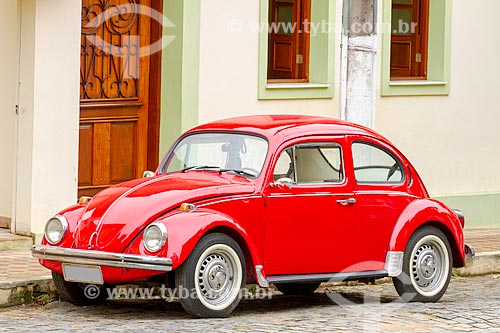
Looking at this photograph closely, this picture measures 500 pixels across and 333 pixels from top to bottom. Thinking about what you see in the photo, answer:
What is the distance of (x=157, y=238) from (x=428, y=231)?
2728 mm

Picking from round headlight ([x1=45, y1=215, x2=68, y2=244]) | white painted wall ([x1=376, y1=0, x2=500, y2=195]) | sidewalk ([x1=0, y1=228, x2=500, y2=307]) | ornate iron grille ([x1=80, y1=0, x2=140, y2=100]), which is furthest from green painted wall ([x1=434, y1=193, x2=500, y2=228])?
round headlight ([x1=45, y1=215, x2=68, y2=244])

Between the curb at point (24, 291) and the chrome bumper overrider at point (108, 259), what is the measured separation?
0.68m

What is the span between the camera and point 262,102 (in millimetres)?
15305

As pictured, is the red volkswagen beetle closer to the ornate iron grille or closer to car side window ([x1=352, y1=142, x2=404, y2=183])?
car side window ([x1=352, y1=142, x2=404, y2=183])

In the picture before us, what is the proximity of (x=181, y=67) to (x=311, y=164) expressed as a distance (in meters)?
3.98

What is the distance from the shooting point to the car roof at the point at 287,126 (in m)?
10.9

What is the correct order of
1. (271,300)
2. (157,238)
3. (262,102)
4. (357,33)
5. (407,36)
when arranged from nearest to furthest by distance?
(157,238), (271,300), (357,33), (262,102), (407,36)

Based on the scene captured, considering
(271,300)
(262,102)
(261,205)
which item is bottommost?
(271,300)

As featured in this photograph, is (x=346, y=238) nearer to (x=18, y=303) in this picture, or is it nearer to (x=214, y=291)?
(x=214, y=291)

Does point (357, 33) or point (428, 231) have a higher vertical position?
point (357, 33)

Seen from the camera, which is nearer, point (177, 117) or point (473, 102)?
point (177, 117)

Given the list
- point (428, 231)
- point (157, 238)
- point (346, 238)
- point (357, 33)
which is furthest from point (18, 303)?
point (357, 33)

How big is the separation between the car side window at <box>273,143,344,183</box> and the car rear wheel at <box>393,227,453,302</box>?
93 cm

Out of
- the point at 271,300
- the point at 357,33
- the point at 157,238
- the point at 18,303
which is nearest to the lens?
the point at 157,238
